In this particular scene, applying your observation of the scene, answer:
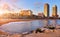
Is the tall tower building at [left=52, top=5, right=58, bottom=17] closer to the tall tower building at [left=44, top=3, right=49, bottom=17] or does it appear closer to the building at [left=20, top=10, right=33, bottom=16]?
the tall tower building at [left=44, top=3, right=49, bottom=17]

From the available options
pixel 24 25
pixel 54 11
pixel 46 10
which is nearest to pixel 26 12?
pixel 24 25

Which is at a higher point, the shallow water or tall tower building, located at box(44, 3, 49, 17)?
tall tower building, located at box(44, 3, 49, 17)

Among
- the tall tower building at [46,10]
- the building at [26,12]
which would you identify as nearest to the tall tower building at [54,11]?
the tall tower building at [46,10]

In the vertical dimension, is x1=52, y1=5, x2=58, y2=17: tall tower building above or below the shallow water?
above

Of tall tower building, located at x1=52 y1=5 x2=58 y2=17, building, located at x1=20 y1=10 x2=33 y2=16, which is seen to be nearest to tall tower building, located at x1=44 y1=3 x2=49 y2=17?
tall tower building, located at x1=52 y1=5 x2=58 y2=17

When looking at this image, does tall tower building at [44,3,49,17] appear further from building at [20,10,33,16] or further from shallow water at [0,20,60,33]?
building at [20,10,33,16]

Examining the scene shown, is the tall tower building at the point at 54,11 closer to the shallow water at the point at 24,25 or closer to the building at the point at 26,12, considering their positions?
the shallow water at the point at 24,25

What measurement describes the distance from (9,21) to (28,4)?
39 cm

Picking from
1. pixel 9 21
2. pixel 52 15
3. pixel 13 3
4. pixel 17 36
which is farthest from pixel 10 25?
pixel 52 15

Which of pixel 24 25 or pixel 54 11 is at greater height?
pixel 54 11

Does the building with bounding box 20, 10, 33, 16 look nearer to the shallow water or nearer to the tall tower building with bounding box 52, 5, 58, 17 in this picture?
the shallow water

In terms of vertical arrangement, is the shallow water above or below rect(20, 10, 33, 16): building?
below

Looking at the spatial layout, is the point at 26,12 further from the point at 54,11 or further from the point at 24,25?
the point at 54,11

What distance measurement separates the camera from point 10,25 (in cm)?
170
